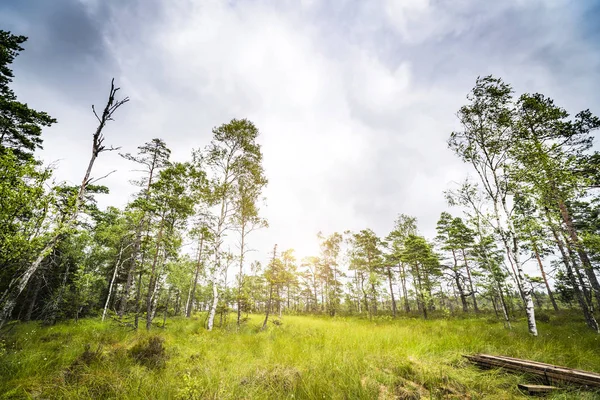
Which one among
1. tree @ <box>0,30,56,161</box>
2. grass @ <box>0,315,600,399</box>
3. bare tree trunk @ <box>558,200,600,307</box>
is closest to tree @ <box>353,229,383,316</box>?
bare tree trunk @ <box>558,200,600,307</box>

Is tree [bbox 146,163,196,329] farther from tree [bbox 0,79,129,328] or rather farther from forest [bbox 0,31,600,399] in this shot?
tree [bbox 0,79,129,328]

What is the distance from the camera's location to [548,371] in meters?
4.49

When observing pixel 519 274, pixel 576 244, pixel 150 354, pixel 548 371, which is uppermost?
pixel 576 244

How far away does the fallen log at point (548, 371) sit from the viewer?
409cm

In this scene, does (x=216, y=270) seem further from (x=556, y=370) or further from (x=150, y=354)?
(x=556, y=370)

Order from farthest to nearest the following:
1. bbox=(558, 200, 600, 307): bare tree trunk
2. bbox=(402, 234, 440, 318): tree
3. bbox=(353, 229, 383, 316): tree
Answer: bbox=(353, 229, 383, 316): tree
bbox=(402, 234, 440, 318): tree
bbox=(558, 200, 600, 307): bare tree trunk

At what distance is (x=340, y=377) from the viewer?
14.1 ft

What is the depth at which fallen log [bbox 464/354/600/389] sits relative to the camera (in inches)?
161

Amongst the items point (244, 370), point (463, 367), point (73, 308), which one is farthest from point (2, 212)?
point (73, 308)

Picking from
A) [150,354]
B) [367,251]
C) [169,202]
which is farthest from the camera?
[367,251]

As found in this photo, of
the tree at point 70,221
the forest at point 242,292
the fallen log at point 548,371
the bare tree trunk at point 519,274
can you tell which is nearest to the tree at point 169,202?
the forest at point 242,292

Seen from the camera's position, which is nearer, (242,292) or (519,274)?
(519,274)

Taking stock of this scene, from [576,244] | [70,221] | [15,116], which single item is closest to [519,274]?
[576,244]

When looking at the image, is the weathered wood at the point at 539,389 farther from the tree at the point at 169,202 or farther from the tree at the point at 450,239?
the tree at the point at 450,239
